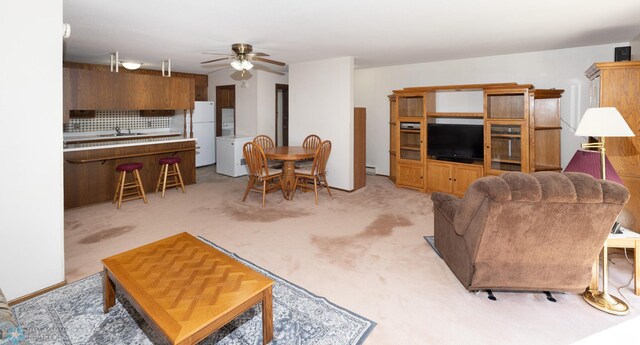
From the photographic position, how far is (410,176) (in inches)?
233

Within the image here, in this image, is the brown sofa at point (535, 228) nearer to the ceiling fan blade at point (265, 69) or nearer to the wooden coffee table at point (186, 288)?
the wooden coffee table at point (186, 288)

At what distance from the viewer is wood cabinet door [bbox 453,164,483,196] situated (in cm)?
518

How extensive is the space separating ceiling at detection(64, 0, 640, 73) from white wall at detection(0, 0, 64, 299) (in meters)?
0.80

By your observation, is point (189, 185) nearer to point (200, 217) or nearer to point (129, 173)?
point (129, 173)

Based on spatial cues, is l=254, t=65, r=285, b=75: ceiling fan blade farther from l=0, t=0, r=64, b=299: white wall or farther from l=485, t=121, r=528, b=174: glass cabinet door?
l=0, t=0, r=64, b=299: white wall

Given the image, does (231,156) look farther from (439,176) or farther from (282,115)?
(439,176)

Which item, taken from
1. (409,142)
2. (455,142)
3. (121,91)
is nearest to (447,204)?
(455,142)

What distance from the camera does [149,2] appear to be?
9.50 ft

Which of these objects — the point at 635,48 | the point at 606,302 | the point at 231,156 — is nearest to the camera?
the point at 606,302

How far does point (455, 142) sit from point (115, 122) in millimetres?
6361

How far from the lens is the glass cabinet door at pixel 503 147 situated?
4.89 metres

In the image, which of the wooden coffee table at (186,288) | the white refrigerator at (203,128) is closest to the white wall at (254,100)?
the white refrigerator at (203,128)

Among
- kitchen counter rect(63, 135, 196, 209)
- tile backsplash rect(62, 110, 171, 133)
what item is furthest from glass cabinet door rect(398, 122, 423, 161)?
tile backsplash rect(62, 110, 171, 133)

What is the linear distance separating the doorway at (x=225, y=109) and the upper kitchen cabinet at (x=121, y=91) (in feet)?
6.05
